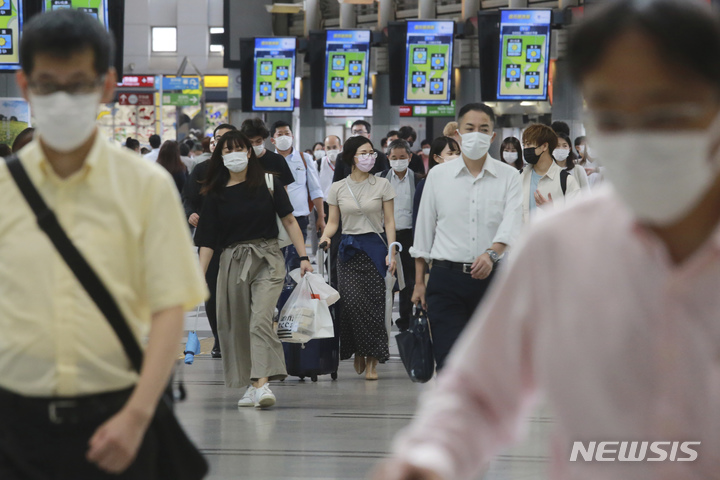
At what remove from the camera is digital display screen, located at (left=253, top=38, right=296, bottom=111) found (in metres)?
22.7

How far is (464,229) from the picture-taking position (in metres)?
6.36

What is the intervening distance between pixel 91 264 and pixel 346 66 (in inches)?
804

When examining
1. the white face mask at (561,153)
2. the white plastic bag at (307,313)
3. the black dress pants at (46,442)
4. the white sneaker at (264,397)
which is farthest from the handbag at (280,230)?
the black dress pants at (46,442)

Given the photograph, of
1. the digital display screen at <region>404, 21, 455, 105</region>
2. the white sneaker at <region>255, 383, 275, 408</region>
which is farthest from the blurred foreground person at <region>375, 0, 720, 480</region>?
the digital display screen at <region>404, 21, 455, 105</region>

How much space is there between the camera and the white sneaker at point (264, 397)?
816cm

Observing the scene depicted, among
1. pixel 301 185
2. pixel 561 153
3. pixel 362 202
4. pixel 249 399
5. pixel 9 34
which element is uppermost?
pixel 9 34

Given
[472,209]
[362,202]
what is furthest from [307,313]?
[472,209]

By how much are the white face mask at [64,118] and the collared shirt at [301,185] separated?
9.29 metres

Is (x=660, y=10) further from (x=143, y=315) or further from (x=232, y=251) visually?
(x=232, y=251)

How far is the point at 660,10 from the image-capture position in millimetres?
1526

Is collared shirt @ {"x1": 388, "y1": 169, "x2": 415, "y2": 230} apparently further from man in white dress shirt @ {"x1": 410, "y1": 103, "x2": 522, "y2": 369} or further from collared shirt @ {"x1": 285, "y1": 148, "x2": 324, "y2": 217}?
man in white dress shirt @ {"x1": 410, "y1": 103, "x2": 522, "y2": 369}

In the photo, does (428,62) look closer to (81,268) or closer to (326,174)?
(326,174)

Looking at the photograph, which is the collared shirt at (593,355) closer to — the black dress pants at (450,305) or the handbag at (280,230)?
the black dress pants at (450,305)

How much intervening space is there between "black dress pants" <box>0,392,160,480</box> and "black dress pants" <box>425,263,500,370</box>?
144 inches
